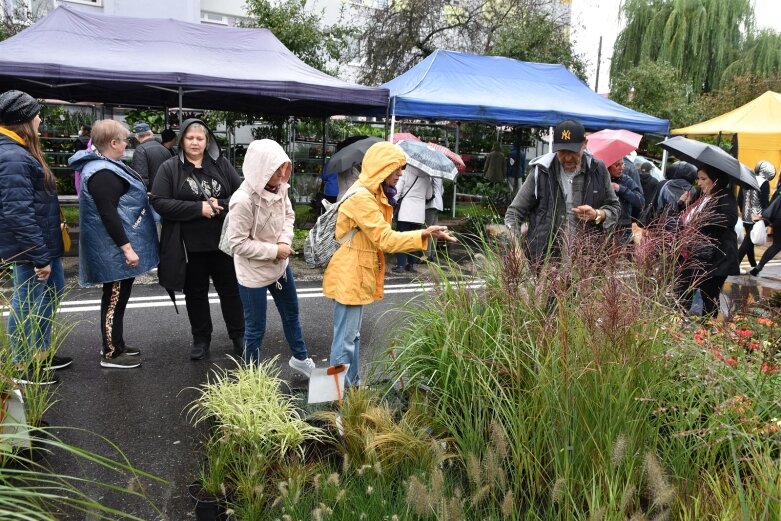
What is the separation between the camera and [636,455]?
246 cm

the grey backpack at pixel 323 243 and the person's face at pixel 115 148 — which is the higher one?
the person's face at pixel 115 148

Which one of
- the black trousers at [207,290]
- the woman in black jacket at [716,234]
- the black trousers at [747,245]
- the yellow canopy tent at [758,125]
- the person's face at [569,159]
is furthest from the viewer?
the yellow canopy tent at [758,125]

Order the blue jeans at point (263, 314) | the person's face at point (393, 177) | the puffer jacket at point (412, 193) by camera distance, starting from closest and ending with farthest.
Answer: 1. the person's face at point (393, 177)
2. the blue jeans at point (263, 314)
3. the puffer jacket at point (412, 193)

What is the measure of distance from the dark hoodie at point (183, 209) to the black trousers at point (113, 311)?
29cm

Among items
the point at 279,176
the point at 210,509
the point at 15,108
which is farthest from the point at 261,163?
the point at 210,509

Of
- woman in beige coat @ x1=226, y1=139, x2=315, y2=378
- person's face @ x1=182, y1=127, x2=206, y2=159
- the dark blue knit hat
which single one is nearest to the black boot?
woman in beige coat @ x1=226, y1=139, x2=315, y2=378

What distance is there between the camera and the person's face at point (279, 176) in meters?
4.29

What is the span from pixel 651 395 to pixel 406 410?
1233 millimetres

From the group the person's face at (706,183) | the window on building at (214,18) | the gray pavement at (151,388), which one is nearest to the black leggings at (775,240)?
the gray pavement at (151,388)

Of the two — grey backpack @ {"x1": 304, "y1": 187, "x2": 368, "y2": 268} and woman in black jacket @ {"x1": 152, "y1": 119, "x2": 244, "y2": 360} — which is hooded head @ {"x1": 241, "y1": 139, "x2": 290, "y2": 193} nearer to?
grey backpack @ {"x1": 304, "y1": 187, "x2": 368, "y2": 268}

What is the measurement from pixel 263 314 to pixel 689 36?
24.8 meters

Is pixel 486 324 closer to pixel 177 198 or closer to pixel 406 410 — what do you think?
pixel 406 410

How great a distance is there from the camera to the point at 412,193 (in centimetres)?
909

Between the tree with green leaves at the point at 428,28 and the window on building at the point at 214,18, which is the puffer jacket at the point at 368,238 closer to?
the tree with green leaves at the point at 428,28
